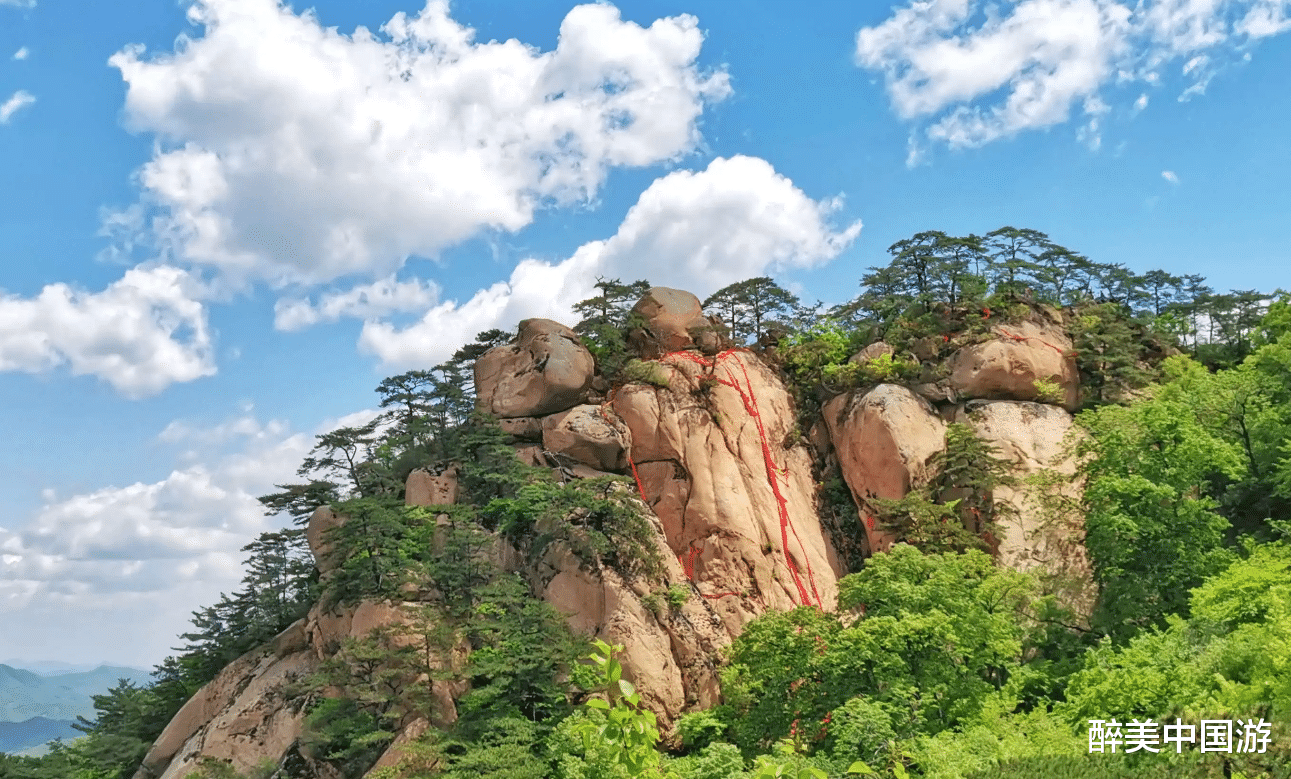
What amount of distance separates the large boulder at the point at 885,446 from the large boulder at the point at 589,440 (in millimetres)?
7976

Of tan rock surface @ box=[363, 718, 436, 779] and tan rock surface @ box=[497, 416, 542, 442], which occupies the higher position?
tan rock surface @ box=[497, 416, 542, 442]

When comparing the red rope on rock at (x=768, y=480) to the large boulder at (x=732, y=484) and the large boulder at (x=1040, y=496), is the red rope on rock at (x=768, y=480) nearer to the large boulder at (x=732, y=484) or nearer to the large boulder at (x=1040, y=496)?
the large boulder at (x=732, y=484)

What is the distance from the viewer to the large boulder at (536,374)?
30.9 metres

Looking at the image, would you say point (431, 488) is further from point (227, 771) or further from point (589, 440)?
point (227, 771)

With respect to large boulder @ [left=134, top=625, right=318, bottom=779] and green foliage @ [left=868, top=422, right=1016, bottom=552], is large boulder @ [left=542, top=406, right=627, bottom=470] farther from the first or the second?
large boulder @ [left=134, top=625, right=318, bottom=779]

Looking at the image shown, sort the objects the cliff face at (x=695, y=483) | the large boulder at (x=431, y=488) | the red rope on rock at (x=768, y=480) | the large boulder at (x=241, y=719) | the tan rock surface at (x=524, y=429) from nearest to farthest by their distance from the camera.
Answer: the cliff face at (x=695, y=483), the large boulder at (x=241, y=719), the red rope on rock at (x=768, y=480), the large boulder at (x=431, y=488), the tan rock surface at (x=524, y=429)

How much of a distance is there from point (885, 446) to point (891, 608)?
9.62 meters

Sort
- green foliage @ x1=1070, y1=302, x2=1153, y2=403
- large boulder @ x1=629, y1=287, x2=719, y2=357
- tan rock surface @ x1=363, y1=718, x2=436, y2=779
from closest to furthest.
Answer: tan rock surface @ x1=363, y1=718, x2=436, y2=779
green foliage @ x1=1070, y1=302, x2=1153, y2=403
large boulder @ x1=629, y1=287, x2=719, y2=357

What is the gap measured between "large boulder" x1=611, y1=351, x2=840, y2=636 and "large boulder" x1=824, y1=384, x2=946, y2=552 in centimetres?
206

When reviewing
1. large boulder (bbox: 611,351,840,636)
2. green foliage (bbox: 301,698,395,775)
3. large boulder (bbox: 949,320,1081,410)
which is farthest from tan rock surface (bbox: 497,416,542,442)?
large boulder (bbox: 949,320,1081,410)

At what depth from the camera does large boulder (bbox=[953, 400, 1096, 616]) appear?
24.9 metres

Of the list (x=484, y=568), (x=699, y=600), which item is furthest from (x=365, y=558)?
(x=699, y=600)

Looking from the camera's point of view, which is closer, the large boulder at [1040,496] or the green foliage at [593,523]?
Answer: the large boulder at [1040,496]

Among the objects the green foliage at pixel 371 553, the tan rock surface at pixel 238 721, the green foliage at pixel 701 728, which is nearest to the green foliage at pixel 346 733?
the tan rock surface at pixel 238 721
